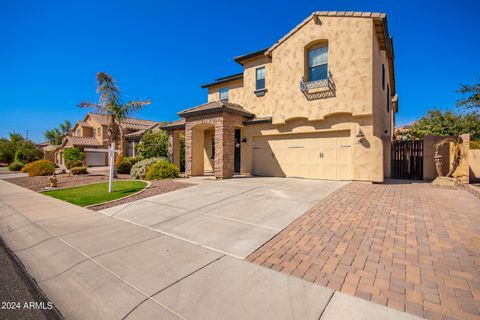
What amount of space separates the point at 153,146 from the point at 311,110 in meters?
12.1

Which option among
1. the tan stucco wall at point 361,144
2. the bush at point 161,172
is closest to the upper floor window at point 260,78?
the tan stucco wall at point 361,144

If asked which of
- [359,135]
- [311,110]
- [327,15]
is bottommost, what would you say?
[359,135]

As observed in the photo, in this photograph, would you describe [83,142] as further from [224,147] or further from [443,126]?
[443,126]

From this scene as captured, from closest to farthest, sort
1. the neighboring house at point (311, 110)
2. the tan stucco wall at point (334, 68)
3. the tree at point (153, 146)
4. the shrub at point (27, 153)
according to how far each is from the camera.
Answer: the tan stucco wall at point (334, 68), the neighboring house at point (311, 110), the tree at point (153, 146), the shrub at point (27, 153)

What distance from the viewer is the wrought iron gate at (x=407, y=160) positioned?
12273mm

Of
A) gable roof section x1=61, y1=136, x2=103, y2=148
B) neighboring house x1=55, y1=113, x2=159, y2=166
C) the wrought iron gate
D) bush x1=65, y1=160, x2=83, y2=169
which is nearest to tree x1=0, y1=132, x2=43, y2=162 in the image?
neighboring house x1=55, y1=113, x2=159, y2=166

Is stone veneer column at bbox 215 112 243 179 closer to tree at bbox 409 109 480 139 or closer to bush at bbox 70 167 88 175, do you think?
bush at bbox 70 167 88 175

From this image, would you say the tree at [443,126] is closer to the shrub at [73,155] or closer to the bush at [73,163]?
the bush at [73,163]

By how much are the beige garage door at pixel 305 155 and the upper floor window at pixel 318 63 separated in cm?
333

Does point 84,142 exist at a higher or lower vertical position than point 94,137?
lower

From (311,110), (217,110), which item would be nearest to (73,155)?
(217,110)

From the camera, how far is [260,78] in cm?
1488

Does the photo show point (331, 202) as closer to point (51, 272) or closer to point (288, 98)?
point (51, 272)

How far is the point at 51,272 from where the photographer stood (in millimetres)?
3408
